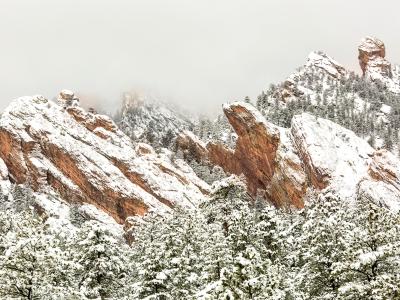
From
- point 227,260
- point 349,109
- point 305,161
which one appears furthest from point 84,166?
point 349,109

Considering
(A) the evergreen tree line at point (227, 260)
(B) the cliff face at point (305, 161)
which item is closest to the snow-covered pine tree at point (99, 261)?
(A) the evergreen tree line at point (227, 260)

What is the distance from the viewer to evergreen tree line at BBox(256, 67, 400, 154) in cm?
14025

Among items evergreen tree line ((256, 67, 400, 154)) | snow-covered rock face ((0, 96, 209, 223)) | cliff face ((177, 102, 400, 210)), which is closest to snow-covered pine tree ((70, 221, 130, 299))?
cliff face ((177, 102, 400, 210))

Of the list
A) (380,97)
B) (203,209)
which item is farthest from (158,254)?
(380,97)

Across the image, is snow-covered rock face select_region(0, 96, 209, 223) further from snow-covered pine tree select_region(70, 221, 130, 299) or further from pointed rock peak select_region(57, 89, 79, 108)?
snow-covered pine tree select_region(70, 221, 130, 299)

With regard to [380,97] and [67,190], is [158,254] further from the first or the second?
[380,97]

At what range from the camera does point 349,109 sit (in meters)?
170

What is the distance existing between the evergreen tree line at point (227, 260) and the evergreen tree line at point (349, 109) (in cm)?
10227

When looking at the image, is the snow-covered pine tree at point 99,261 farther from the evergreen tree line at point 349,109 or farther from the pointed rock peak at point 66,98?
the pointed rock peak at point 66,98

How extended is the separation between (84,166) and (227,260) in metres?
84.9

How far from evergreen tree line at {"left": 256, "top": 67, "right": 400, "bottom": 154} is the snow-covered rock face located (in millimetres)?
41429

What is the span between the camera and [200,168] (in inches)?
5133

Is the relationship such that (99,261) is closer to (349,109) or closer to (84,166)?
(84,166)

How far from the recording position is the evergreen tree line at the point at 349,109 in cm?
14025
